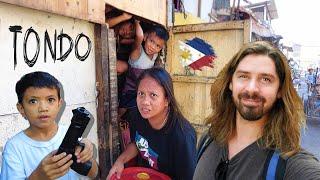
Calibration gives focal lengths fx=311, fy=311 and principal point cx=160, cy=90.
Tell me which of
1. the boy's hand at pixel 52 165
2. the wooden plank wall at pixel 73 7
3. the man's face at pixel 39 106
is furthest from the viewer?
the wooden plank wall at pixel 73 7

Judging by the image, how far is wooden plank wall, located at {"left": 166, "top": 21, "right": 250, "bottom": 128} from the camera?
13.8 feet

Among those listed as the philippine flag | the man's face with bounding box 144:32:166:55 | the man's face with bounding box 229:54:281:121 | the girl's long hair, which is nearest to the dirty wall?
the girl's long hair

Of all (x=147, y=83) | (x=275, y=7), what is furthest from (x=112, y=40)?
(x=275, y=7)

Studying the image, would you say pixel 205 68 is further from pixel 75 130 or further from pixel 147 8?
pixel 75 130

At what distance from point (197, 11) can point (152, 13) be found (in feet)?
15.6

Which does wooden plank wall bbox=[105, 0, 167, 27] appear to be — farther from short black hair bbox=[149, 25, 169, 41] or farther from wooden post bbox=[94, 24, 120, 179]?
wooden post bbox=[94, 24, 120, 179]

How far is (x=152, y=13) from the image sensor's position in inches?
165

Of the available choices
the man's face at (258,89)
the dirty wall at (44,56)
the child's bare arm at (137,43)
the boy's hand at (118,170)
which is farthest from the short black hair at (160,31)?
the man's face at (258,89)

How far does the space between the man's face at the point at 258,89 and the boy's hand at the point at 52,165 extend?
41.1 inches

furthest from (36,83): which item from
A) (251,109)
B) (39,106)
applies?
(251,109)

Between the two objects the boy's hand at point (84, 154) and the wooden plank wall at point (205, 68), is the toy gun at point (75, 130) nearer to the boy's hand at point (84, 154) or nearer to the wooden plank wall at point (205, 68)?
the boy's hand at point (84, 154)

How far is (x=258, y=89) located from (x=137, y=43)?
297 cm

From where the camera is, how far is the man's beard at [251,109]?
5.66 ft

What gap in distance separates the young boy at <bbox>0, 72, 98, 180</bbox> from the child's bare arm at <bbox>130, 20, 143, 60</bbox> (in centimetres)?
255
